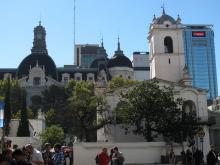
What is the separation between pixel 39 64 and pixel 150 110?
59.1 metres

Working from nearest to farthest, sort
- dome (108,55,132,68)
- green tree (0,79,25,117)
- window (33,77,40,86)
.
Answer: green tree (0,79,25,117)
window (33,77,40,86)
dome (108,55,132,68)

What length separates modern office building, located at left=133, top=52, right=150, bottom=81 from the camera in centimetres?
14825

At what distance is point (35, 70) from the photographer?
9531 centimetres

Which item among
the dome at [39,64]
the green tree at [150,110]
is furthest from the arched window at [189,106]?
the dome at [39,64]

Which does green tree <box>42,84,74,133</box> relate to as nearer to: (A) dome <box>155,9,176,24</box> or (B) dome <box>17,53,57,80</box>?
(B) dome <box>17,53,57,80</box>

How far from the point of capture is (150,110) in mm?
42750

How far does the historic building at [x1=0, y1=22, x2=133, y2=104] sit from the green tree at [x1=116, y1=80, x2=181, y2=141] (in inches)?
1816

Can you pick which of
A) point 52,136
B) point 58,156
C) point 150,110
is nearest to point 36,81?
point 52,136

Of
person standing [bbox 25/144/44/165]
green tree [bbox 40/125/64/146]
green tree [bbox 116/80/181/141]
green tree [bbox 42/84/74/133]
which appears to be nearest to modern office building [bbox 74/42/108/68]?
green tree [bbox 42/84/74/133]

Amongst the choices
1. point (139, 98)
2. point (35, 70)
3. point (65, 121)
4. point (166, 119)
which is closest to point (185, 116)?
point (166, 119)

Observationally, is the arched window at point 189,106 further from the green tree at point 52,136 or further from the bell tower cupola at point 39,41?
the bell tower cupola at point 39,41

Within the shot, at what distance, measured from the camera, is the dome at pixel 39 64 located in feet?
321

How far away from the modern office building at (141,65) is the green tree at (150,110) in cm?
10215

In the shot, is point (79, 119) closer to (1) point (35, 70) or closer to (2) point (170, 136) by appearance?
(2) point (170, 136)
